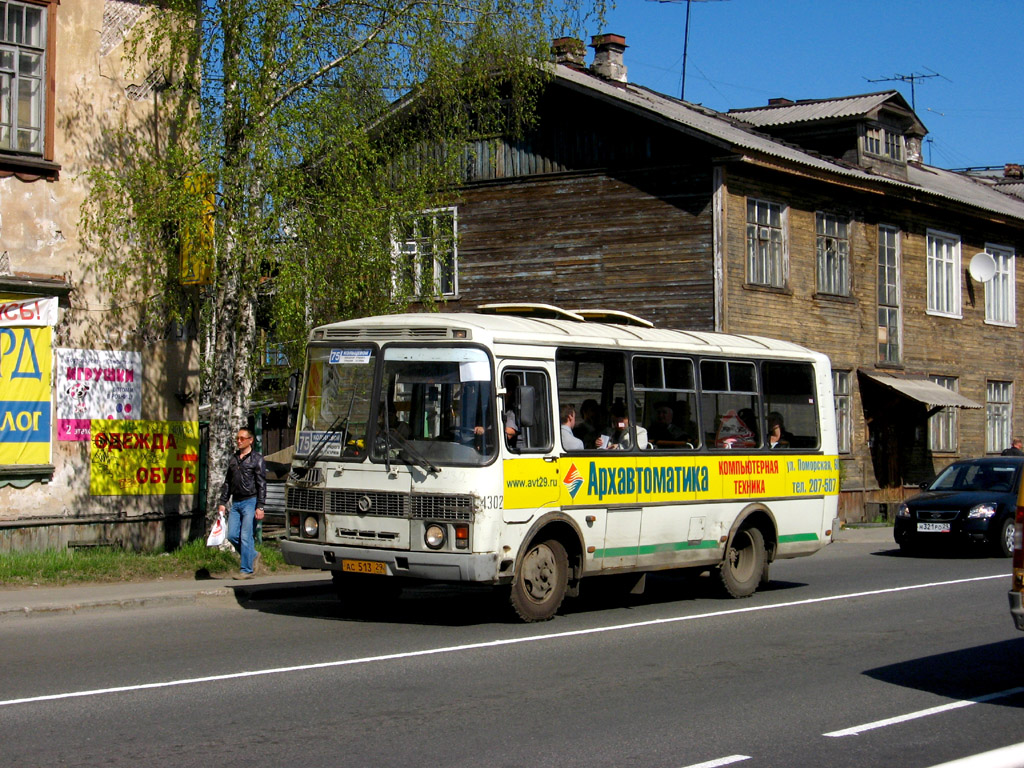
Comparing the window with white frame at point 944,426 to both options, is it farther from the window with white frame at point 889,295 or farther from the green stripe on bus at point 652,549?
the green stripe on bus at point 652,549

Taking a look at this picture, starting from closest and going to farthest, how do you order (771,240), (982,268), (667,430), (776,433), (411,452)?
(411,452), (667,430), (776,433), (771,240), (982,268)

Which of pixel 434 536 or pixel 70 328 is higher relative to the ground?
pixel 70 328

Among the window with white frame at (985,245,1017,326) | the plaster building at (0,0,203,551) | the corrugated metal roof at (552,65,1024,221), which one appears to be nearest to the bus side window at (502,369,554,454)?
the plaster building at (0,0,203,551)

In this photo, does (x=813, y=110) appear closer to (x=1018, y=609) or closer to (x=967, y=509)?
(x=967, y=509)

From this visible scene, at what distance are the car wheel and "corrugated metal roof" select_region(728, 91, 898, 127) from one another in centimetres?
1355

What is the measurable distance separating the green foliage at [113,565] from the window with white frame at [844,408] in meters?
16.8

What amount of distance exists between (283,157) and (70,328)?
371cm

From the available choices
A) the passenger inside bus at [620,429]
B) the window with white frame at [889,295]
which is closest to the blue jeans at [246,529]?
the passenger inside bus at [620,429]

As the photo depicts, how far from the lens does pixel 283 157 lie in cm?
1492

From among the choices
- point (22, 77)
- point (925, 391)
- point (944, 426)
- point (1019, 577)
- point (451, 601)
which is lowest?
point (451, 601)

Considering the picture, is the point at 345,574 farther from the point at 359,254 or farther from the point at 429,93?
the point at 429,93

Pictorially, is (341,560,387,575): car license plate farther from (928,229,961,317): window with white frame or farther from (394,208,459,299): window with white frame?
(928,229,961,317): window with white frame

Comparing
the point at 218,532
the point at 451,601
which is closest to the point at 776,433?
the point at 451,601

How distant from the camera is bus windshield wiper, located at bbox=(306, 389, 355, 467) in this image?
1187 centimetres
